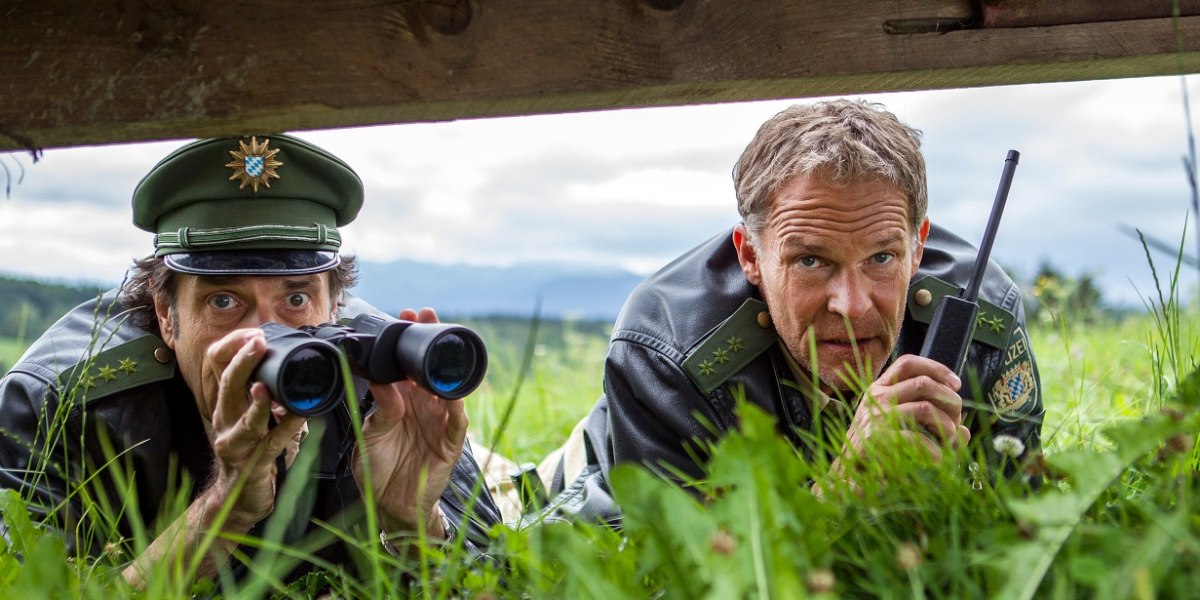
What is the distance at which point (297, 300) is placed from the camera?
2.82m

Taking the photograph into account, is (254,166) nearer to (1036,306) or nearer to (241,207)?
(241,207)

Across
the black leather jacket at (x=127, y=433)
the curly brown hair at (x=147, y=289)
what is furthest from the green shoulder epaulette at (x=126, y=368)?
the curly brown hair at (x=147, y=289)

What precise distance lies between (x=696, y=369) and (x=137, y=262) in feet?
5.17

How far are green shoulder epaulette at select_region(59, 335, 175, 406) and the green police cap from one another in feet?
0.79

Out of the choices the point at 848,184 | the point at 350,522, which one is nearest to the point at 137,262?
the point at 350,522

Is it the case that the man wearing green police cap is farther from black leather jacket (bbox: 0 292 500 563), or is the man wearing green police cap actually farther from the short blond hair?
the short blond hair

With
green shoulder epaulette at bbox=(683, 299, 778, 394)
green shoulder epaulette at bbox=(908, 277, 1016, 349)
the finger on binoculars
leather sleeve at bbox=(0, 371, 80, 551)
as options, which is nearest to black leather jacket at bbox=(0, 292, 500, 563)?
leather sleeve at bbox=(0, 371, 80, 551)

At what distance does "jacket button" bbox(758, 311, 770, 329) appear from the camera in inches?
118

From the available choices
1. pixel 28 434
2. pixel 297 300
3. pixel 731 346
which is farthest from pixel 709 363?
pixel 28 434

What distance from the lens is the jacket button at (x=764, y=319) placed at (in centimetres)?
299

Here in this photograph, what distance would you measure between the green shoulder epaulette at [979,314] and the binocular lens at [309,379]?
1689 mm

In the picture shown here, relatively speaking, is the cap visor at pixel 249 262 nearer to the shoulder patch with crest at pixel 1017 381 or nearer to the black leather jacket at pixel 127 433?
the black leather jacket at pixel 127 433

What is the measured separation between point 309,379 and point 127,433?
2.55ft

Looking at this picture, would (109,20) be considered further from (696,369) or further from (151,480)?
(696,369)
